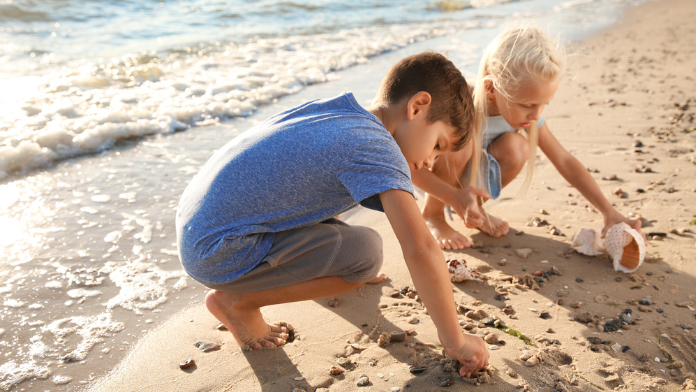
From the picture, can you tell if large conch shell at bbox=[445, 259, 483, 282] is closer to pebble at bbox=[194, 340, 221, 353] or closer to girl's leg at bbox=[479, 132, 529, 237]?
girl's leg at bbox=[479, 132, 529, 237]

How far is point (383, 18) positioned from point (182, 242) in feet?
35.7

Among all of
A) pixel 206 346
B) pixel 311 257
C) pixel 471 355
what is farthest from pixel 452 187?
pixel 206 346

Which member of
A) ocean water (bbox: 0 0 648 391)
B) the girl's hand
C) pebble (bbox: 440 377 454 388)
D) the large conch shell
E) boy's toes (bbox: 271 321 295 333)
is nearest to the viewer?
pebble (bbox: 440 377 454 388)

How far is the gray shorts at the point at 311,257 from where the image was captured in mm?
2082

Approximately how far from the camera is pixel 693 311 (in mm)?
2301

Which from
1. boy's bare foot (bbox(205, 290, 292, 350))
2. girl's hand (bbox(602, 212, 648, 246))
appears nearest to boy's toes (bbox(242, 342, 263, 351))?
boy's bare foot (bbox(205, 290, 292, 350))

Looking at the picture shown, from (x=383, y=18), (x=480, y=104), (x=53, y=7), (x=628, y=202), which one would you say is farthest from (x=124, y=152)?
(x=383, y=18)

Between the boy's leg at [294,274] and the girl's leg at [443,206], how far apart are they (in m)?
0.97

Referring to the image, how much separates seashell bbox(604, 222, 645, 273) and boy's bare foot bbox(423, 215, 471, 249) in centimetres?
74

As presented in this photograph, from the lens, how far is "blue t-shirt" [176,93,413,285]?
6.13ft

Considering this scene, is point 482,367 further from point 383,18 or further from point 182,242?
point 383,18

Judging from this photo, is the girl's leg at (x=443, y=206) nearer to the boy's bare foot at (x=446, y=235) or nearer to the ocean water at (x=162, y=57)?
the boy's bare foot at (x=446, y=235)

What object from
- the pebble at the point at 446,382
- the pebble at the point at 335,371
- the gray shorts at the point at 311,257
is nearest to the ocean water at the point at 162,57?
the gray shorts at the point at 311,257

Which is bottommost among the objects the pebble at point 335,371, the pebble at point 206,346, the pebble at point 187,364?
the pebble at point 206,346
